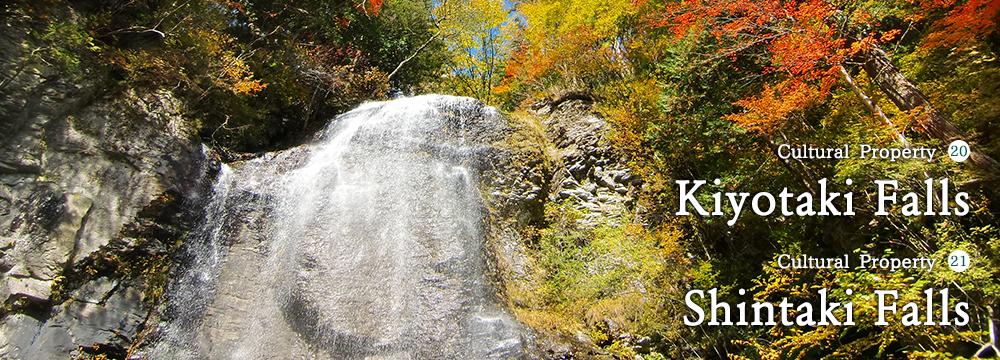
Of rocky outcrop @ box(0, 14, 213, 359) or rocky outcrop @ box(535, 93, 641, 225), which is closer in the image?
rocky outcrop @ box(0, 14, 213, 359)

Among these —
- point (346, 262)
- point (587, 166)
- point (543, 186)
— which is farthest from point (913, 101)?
point (346, 262)

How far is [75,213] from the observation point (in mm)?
7543

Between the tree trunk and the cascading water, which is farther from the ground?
the tree trunk

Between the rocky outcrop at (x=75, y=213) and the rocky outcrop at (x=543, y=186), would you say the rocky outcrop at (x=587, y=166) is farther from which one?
the rocky outcrop at (x=75, y=213)

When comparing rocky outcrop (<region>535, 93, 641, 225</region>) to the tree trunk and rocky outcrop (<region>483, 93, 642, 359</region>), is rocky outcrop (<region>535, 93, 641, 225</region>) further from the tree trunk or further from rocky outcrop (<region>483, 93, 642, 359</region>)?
the tree trunk

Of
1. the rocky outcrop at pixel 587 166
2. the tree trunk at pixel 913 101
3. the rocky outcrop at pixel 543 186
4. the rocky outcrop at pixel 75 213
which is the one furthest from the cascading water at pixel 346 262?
the tree trunk at pixel 913 101

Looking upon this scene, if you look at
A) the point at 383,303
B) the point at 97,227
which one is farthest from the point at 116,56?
the point at 383,303

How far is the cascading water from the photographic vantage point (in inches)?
294

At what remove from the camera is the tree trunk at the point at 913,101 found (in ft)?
18.6

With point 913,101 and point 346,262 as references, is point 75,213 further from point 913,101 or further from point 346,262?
point 913,101

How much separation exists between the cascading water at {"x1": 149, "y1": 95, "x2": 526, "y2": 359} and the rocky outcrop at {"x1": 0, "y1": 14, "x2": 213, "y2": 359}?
721 mm

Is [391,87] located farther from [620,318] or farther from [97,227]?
[620,318]

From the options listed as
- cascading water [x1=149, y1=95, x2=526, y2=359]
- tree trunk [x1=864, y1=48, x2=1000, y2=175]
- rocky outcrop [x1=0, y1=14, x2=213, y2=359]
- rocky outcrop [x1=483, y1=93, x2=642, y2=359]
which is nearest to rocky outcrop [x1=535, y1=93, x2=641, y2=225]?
rocky outcrop [x1=483, y1=93, x2=642, y2=359]

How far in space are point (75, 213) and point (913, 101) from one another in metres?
13.4
